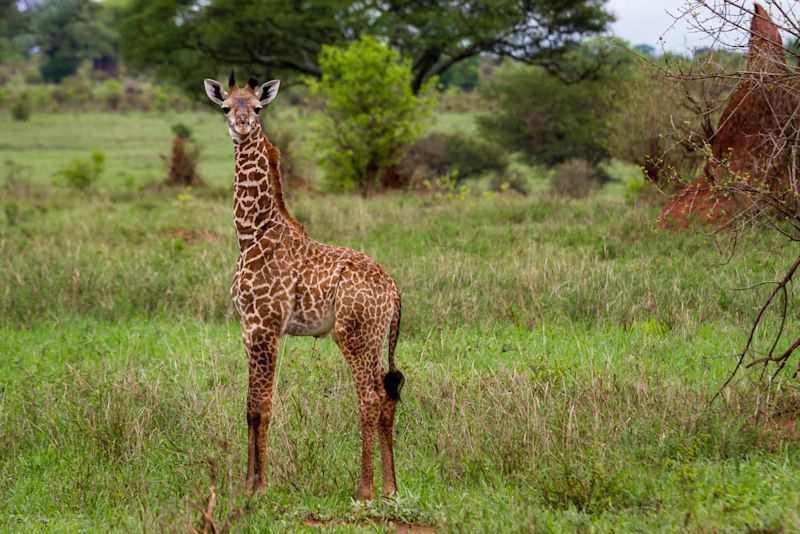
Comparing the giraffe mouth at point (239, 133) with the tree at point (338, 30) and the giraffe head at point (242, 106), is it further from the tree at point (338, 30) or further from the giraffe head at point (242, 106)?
the tree at point (338, 30)

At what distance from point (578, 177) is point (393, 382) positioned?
20.8 m

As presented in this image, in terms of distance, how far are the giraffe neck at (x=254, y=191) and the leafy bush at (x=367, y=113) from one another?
14.9 metres

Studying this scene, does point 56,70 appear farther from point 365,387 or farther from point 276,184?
point 365,387

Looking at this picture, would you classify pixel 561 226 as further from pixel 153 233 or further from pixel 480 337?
pixel 153 233

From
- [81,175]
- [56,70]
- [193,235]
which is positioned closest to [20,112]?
[81,175]

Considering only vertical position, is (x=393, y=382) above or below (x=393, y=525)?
above

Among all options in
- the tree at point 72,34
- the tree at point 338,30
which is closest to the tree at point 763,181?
the tree at point 338,30

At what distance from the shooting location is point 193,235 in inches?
599

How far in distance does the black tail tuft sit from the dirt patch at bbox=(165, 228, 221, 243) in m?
9.53

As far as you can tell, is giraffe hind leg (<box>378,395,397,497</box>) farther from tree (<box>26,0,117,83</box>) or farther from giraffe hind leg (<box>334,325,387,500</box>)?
tree (<box>26,0,117,83</box>)

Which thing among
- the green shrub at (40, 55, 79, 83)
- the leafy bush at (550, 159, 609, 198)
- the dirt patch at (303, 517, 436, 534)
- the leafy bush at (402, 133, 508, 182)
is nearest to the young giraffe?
the dirt patch at (303, 517, 436, 534)

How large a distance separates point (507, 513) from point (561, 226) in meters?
8.60

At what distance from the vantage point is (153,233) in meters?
15.5

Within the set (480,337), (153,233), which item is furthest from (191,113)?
(480,337)
